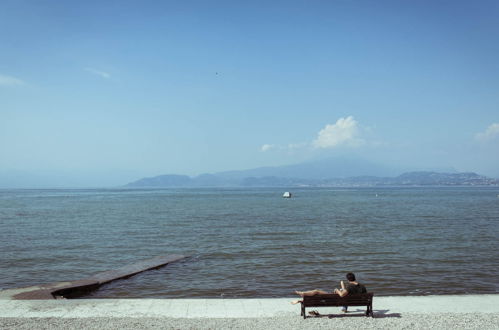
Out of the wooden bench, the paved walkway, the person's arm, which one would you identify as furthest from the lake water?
the wooden bench

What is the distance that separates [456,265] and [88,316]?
1851 cm

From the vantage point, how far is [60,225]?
44.5 metres

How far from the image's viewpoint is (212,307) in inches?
548

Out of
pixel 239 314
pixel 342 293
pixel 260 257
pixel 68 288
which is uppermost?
pixel 342 293

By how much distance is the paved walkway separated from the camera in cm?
1302

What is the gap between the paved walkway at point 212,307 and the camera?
1302 centimetres

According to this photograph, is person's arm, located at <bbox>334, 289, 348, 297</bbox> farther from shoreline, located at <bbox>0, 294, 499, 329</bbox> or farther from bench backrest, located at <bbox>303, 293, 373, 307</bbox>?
shoreline, located at <bbox>0, 294, 499, 329</bbox>

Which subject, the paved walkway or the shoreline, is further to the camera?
the paved walkway

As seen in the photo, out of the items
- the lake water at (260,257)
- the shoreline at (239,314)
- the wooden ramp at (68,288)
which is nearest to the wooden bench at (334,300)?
the shoreline at (239,314)

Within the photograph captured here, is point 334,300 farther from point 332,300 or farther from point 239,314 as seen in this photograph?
point 239,314

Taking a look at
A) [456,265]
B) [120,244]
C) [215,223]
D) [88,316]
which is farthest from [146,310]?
[215,223]

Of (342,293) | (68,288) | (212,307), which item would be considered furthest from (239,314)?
(68,288)

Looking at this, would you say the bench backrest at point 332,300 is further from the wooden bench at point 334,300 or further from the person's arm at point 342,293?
the person's arm at point 342,293

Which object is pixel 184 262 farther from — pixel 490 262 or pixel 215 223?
pixel 215 223
